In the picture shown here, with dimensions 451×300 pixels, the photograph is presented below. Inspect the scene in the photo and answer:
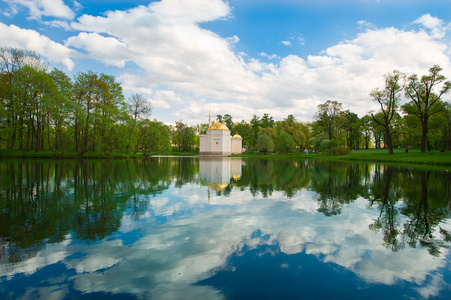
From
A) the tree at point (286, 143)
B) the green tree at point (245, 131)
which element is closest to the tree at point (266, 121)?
the green tree at point (245, 131)

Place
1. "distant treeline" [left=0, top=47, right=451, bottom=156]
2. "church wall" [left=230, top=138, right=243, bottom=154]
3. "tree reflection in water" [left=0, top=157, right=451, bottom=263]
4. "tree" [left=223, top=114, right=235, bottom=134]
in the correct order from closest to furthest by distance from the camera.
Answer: "tree reflection in water" [left=0, top=157, right=451, bottom=263]
"distant treeline" [left=0, top=47, right=451, bottom=156]
"church wall" [left=230, top=138, right=243, bottom=154]
"tree" [left=223, top=114, right=235, bottom=134]

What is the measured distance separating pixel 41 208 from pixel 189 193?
493cm

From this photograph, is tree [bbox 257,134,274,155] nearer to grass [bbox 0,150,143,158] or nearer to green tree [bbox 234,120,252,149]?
green tree [bbox 234,120,252,149]

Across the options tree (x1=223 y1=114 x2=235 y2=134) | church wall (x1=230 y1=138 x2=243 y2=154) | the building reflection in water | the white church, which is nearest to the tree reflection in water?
the building reflection in water

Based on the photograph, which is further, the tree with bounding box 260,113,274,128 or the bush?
the tree with bounding box 260,113,274,128

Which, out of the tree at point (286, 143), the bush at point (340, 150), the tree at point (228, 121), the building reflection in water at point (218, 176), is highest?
the tree at point (228, 121)

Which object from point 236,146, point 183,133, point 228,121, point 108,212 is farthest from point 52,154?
point 228,121

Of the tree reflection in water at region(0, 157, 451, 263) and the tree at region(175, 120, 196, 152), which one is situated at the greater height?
the tree at region(175, 120, 196, 152)

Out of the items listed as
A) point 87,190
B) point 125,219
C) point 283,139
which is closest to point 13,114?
point 87,190

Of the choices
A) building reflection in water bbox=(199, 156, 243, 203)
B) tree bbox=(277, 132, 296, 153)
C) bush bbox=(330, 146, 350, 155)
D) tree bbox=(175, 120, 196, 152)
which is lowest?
building reflection in water bbox=(199, 156, 243, 203)

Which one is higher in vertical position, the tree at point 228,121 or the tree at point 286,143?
the tree at point 228,121

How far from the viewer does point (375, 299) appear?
3.22 meters

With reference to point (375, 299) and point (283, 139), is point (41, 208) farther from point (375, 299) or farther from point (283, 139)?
point (283, 139)

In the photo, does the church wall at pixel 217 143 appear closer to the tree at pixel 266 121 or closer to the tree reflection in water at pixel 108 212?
the tree at pixel 266 121
